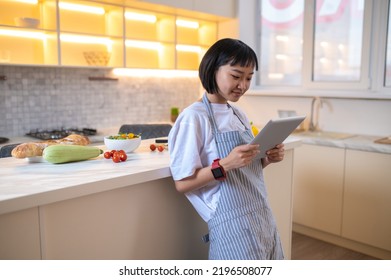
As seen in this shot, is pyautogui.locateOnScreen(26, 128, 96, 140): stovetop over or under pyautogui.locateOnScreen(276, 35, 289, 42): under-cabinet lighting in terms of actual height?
under

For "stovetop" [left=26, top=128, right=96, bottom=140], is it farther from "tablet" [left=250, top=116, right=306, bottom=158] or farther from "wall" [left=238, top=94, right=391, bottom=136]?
"tablet" [left=250, top=116, right=306, bottom=158]

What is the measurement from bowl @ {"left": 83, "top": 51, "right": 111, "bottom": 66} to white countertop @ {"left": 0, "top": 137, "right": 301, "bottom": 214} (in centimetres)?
200

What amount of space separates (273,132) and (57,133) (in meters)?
2.40

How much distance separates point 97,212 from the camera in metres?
1.38

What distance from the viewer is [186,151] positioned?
137 cm

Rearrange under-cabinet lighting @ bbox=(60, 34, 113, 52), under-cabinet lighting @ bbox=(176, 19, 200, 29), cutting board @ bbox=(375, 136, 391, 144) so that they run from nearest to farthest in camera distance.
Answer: cutting board @ bbox=(375, 136, 391, 144) < under-cabinet lighting @ bbox=(60, 34, 113, 52) < under-cabinet lighting @ bbox=(176, 19, 200, 29)

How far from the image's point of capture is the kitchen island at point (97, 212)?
3.85 ft

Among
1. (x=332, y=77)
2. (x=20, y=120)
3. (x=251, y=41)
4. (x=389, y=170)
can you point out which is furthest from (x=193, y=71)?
(x=389, y=170)

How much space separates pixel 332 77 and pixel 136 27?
2002 mm

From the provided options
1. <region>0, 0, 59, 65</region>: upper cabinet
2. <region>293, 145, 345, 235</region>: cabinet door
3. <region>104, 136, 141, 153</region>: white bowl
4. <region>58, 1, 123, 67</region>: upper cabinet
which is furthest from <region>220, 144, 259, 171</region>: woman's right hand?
<region>58, 1, 123, 67</region>: upper cabinet

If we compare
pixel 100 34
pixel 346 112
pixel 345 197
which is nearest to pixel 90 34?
pixel 100 34

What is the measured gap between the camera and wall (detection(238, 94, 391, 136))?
10.6 ft

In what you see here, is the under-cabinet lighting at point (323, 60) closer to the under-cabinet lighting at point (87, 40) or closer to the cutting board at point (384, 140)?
the cutting board at point (384, 140)
